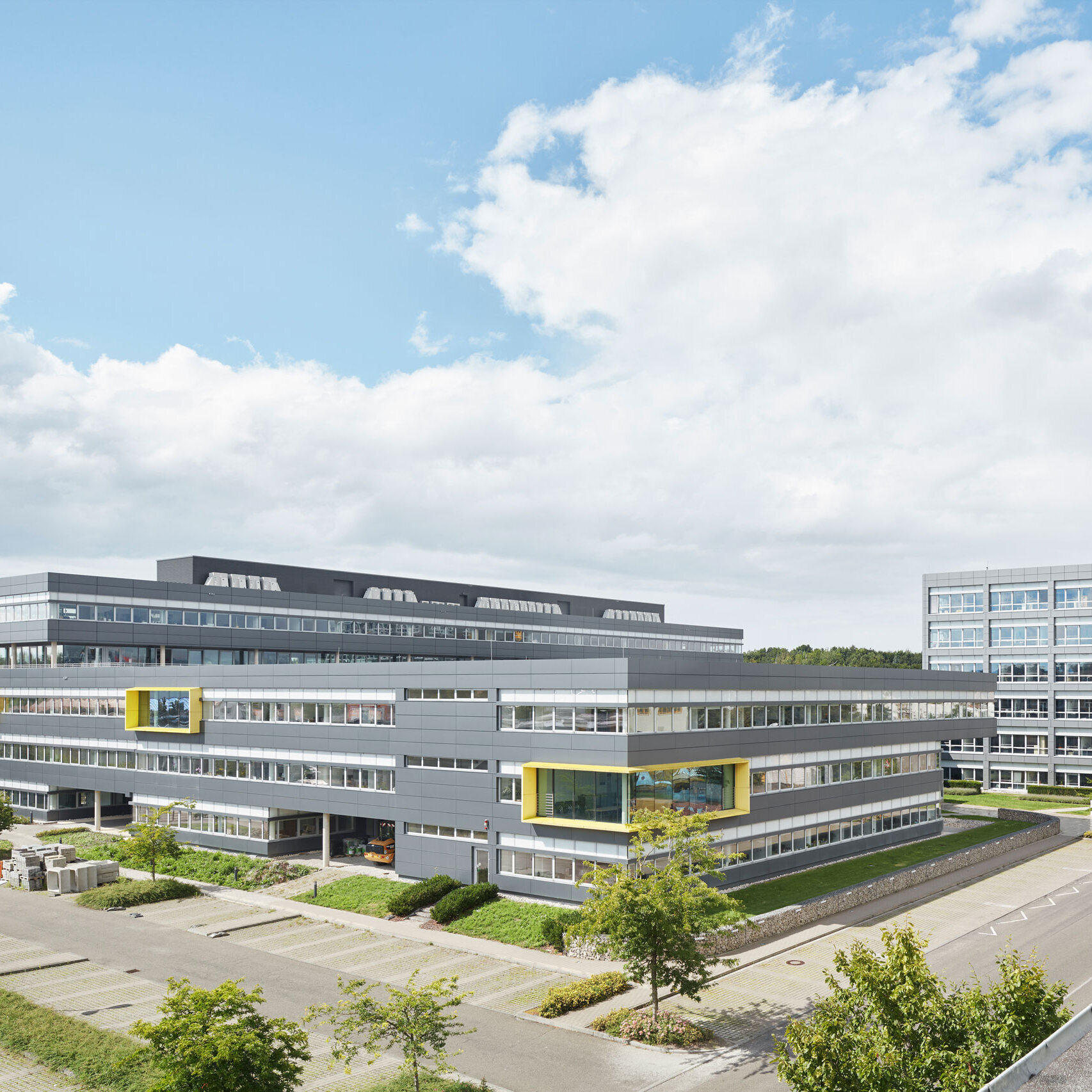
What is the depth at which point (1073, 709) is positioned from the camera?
338 ft

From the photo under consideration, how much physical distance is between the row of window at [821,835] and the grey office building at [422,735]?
0.55 feet

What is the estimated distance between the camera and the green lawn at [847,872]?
48.8m

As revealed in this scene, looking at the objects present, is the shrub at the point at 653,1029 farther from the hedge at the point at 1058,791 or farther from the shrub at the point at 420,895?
the hedge at the point at 1058,791

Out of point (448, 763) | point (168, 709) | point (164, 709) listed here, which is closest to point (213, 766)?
point (168, 709)

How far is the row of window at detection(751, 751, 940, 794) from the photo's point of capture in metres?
54.4

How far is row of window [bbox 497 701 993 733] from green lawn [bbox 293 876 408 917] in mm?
11104

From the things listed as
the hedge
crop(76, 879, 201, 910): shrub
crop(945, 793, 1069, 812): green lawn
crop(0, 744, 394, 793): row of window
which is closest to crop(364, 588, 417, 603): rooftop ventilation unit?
crop(0, 744, 394, 793): row of window

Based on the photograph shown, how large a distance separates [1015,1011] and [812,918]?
28967 millimetres

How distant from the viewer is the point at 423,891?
4934cm

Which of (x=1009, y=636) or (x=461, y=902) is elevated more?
(x=1009, y=636)

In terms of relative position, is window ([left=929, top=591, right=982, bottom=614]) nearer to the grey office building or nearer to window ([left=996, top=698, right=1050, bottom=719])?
window ([left=996, top=698, right=1050, bottom=719])

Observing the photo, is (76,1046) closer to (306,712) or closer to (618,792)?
(618,792)

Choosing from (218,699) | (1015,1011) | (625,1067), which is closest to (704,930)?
(625,1067)

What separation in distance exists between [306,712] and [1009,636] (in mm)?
81029
